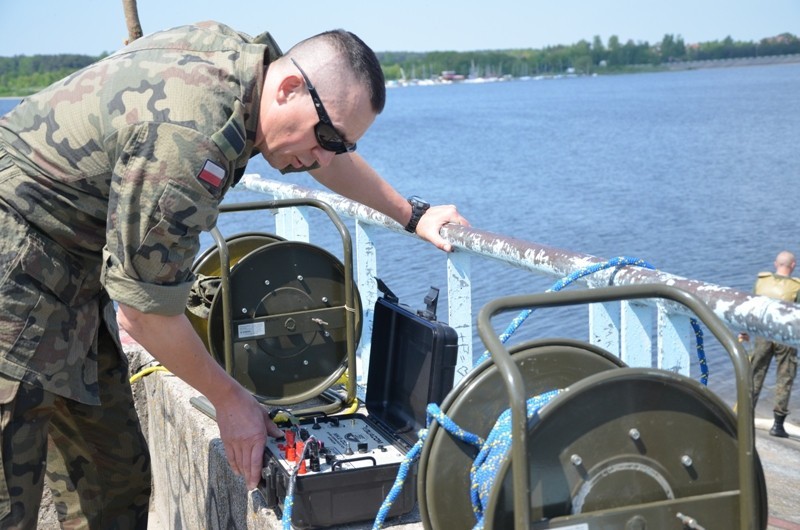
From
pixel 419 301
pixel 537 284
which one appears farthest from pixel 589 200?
pixel 419 301

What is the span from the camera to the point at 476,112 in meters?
97.6

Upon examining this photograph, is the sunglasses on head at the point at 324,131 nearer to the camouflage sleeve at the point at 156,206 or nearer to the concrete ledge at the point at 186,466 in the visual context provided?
the camouflage sleeve at the point at 156,206

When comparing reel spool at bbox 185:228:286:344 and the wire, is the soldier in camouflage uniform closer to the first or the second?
reel spool at bbox 185:228:286:344

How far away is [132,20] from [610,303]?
4.10 metres

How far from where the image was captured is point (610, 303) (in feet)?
9.56

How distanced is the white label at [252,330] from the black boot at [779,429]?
41.9 feet

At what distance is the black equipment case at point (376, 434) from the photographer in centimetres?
287

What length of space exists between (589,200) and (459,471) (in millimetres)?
32166

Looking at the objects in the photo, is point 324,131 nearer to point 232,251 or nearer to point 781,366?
point 232,251

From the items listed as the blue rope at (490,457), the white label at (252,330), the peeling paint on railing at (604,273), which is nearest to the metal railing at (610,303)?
the peeling paint on railing at (604,273)

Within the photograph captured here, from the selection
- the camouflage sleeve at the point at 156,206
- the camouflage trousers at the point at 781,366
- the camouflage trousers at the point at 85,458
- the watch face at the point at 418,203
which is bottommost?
the camouflage trousers at the point at 781,366

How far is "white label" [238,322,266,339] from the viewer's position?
3820 mm

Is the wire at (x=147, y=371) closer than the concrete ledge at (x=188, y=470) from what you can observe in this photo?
No

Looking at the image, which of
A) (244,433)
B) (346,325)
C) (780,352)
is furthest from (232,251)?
(780,352)
